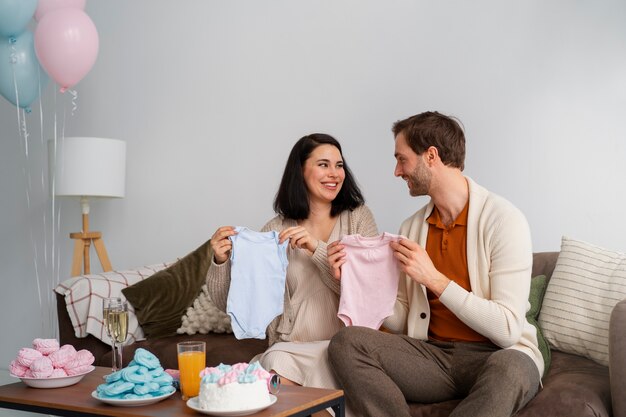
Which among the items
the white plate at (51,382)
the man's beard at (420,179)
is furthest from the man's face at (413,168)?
the white plate at (51,382)

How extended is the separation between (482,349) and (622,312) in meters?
0.41

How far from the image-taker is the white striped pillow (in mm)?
2477

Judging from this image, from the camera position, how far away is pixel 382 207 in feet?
11.6

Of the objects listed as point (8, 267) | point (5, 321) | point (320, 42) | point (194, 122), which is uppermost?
point (320, 42)

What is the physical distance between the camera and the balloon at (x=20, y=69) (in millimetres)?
3447

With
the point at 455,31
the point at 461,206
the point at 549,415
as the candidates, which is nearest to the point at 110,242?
the point at 455,31

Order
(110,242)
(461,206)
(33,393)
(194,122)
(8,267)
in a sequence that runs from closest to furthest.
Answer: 1. (33,393)
2. (461,206)
3. (194,122)
4. (110,242)
5. (8,267)

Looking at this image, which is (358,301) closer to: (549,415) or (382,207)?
(549,415)

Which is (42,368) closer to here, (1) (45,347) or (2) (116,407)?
(1) (45,347)

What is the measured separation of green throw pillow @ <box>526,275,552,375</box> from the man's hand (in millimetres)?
469

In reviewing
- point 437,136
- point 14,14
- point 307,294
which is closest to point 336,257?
point 307,294

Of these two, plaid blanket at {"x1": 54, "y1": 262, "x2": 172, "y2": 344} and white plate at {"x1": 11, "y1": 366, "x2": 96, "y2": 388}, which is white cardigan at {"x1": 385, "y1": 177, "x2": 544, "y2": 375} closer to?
white plate at {"x1": 11, "y1": 366, "x2": 96, "y2": 388}

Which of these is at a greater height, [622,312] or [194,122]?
[194,122]

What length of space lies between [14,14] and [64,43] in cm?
23
